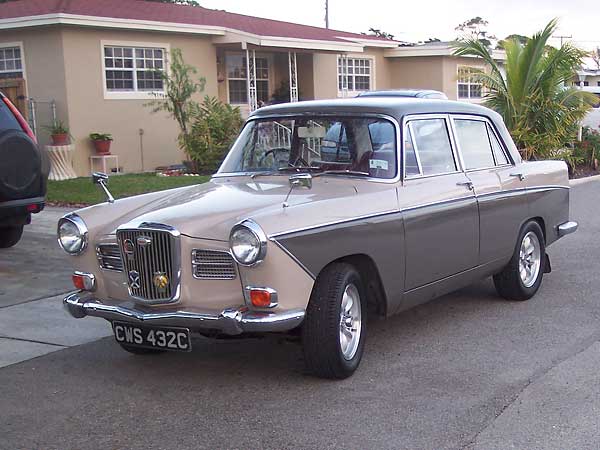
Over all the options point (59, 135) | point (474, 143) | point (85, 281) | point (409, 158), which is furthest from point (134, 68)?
point (85, 281)

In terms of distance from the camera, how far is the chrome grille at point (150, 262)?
16.0 ft

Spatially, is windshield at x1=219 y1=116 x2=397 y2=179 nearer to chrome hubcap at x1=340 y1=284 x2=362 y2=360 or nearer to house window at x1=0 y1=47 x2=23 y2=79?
chrome hubcap at x1=340 y1=284 x2=362 y2=360

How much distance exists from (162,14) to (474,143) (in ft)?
48.0

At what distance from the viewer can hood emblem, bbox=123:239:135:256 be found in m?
5.05

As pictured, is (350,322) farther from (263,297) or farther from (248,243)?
(248,243)

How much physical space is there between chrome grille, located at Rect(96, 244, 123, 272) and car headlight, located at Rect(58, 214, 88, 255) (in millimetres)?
127

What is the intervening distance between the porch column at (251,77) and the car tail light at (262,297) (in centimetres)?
1631

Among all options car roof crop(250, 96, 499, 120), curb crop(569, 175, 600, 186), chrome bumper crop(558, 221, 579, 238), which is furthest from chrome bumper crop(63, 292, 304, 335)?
curb crop(569, 175, 600, 186)

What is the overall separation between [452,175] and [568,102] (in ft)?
39.6

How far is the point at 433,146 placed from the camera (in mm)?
6375

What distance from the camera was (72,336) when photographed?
6.45 meters

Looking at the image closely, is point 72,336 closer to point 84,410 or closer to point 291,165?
point 84,410

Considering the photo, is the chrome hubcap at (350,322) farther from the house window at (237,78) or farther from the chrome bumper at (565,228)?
the house window at (237,78)

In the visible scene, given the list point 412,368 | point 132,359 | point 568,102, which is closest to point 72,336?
point 132,359
